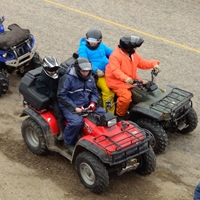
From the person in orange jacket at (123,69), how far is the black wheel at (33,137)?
62.4 inches

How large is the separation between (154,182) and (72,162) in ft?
4.54

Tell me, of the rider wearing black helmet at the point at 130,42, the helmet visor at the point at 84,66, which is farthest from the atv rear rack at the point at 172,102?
the helmet visor at the point at 84,66

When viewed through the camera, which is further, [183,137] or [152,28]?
[152,28]

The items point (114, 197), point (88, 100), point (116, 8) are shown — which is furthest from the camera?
point (116, 8)

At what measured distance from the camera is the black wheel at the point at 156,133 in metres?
9.50

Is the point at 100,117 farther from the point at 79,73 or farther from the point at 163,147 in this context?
the point at 163,147

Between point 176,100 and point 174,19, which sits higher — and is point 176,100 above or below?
above

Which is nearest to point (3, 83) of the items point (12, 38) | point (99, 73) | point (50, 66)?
point (12, 38)

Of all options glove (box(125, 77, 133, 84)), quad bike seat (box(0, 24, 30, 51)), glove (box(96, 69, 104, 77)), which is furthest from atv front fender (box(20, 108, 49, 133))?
quad bike seat (box(0, 24, 30, 51))

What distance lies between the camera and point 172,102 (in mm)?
9719

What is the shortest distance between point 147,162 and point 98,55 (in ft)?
8.25

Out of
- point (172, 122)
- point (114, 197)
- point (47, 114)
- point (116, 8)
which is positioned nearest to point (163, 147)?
point (172, 122)

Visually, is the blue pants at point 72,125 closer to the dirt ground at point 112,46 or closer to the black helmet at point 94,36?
the dirt ground at point 112,46

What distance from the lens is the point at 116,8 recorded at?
16.2 metres
